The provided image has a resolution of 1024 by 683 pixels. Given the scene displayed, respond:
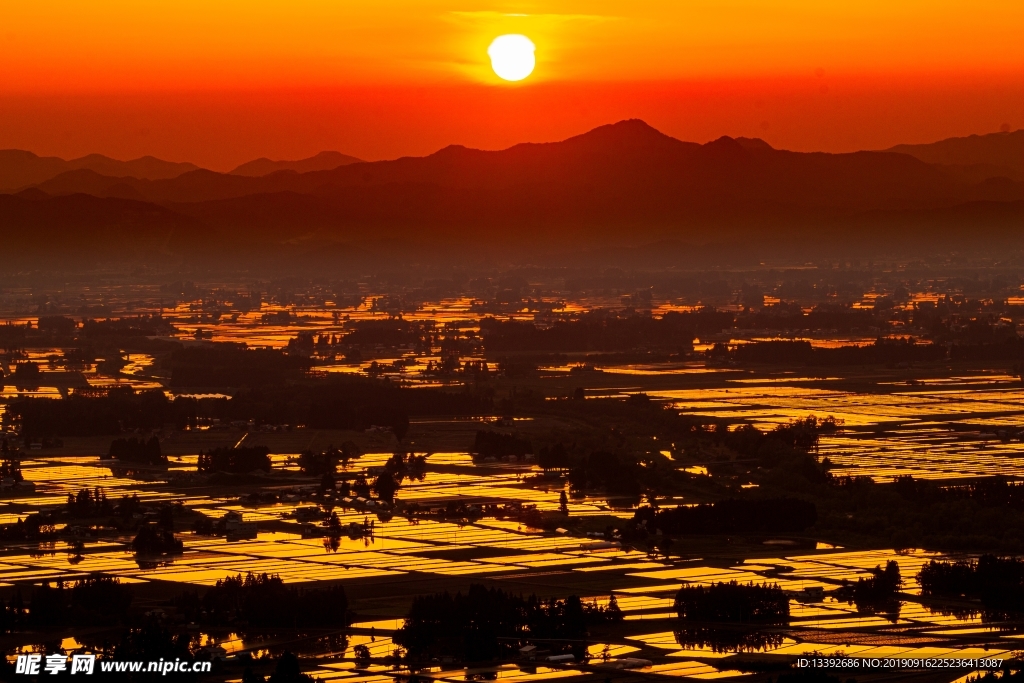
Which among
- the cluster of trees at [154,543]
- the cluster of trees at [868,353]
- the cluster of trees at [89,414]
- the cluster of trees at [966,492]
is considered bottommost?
the cluster of trees at [154,543]

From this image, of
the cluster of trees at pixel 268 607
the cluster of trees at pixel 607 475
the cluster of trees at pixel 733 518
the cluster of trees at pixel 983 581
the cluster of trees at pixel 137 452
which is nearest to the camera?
the cluster of trees at pixel 268 607

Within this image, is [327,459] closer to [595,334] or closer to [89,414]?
[89,414]

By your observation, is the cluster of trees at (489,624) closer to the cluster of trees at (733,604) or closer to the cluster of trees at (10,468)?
the cluster of trees at (733,604)

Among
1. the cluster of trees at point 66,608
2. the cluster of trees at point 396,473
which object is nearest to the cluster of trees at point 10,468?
the cluster of trees at point 396,473

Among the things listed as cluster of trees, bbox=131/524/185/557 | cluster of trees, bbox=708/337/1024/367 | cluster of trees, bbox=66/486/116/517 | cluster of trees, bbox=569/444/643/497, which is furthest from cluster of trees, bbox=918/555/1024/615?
cluster of trees, bbox=708/337/1024/367

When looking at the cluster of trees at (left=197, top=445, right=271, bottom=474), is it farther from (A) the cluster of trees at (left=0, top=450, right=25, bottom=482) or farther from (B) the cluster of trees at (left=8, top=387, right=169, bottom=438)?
(B) the cluster of trees at (left=8, top=387, right=169, bottom=438)

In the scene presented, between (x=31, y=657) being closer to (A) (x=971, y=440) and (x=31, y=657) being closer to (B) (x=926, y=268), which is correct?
(A) (x=971, y=440)

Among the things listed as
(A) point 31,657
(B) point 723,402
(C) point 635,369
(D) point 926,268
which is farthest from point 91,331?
(D) point 926,268
